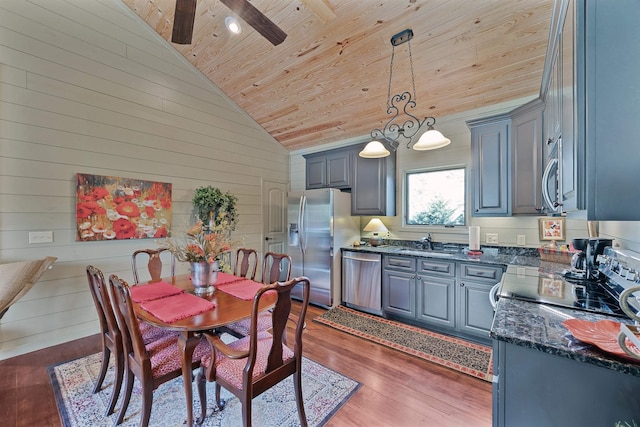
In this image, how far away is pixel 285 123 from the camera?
4539 mm

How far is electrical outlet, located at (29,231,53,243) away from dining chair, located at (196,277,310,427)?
244cm

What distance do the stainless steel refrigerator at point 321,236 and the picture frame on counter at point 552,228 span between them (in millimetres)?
2360

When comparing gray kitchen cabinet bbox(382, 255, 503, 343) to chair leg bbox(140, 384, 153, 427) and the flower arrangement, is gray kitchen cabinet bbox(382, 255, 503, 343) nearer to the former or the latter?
the flower arrangement

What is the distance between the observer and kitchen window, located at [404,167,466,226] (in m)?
3.50

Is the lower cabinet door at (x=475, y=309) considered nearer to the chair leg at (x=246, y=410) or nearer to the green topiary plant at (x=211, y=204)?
the chair leg at (x=246, y=410)

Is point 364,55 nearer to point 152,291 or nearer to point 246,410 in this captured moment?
point 152,291

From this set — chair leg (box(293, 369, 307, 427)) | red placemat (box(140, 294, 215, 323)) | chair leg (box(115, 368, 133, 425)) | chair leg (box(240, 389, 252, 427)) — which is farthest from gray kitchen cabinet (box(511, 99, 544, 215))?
chair leg (box(115, 368, 133, 425))

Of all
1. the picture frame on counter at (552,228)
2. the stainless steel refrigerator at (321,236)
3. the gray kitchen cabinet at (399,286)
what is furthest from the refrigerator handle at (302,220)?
the picture frame on counter at (552,228)

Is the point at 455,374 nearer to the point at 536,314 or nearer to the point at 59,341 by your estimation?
the point at 536,314

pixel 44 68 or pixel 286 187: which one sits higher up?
pixel 44 68

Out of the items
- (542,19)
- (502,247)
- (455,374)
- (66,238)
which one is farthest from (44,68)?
(502,247)

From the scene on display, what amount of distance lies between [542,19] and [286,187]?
4.24m

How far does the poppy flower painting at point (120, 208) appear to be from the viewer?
291cm

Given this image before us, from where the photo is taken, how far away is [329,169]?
4.40 meters
